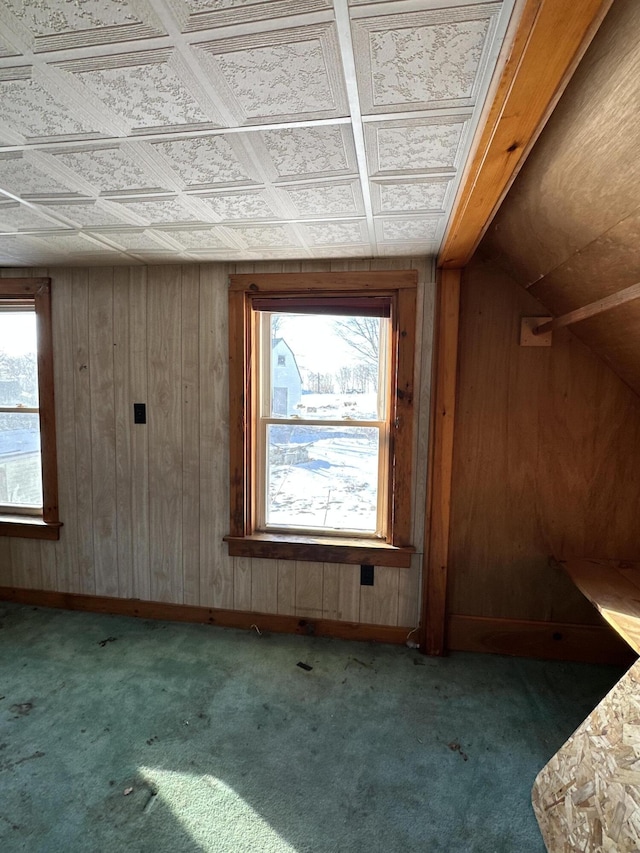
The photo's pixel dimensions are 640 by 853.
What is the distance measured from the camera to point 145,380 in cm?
253

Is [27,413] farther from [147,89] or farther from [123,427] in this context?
[147,89]

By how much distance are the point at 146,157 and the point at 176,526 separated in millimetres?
2047

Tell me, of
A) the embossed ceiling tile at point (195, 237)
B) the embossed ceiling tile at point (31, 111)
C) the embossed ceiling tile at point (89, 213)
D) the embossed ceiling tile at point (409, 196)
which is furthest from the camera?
the embossed ceiling tile at point (195, 237)

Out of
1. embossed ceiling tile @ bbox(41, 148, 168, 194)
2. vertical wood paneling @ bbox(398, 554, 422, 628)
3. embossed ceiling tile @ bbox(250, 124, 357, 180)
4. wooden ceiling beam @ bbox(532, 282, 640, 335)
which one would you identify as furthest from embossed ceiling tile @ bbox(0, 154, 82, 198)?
vertical wood paneling @ bbox(398, 554, 422, 628)

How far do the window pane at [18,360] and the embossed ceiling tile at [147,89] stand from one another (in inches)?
84.9

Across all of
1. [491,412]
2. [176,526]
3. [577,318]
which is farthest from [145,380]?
[577,318]

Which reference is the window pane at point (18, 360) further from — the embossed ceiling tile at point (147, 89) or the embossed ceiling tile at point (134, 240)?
the embossed ceiling tile at point (147, 89)

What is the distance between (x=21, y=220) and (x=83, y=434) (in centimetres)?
131

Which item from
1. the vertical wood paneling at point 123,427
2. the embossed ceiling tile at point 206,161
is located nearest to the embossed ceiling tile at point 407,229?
the embossed ceiling tile at point 206,161

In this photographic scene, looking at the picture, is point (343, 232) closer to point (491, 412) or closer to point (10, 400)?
point (491, 412)

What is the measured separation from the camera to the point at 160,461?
2561 millimetres

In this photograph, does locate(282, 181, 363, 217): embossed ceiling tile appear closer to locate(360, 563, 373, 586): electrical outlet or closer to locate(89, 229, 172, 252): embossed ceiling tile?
locate(89, 229, 172, 252): embossed ceiling tile

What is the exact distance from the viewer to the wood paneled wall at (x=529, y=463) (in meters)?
2.13

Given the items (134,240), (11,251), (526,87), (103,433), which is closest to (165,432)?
(103,433)
